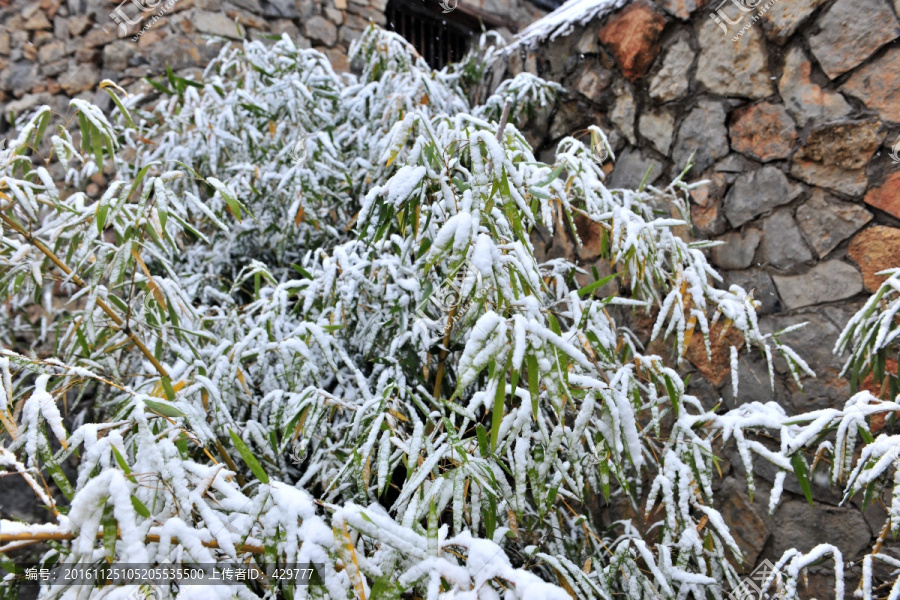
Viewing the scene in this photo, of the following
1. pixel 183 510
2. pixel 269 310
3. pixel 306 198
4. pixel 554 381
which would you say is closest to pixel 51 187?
pixel 269 310

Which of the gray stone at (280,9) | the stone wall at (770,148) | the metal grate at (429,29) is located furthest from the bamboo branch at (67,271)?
the metal grate at (429,29)

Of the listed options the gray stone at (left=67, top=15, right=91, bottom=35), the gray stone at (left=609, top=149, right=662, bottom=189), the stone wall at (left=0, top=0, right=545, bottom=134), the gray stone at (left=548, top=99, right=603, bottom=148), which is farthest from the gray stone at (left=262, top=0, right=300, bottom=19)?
the gray stone at (left=609, top=149, right=662, bottom=189)

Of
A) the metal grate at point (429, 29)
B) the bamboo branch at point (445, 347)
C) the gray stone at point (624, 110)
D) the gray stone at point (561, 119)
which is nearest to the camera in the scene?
the bamboo branch at point (445, 347)

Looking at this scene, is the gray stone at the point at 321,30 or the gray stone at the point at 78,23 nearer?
the gray stone at the point at 78,23

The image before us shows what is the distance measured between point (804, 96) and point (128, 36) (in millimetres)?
2656

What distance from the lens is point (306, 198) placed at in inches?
68.1

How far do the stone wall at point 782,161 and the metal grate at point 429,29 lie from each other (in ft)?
4.86

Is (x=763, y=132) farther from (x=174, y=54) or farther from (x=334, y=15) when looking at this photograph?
(x=174, y=54)

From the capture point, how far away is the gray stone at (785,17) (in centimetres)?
154

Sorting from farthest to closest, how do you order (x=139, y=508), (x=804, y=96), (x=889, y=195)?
(x=804, y=96)
(x=889, y=195)
(x=139, y=508)

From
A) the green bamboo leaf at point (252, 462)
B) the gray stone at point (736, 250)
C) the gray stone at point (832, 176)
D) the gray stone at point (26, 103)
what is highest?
→ the gray stone at point (832, 176)

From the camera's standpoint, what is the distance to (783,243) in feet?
5.16

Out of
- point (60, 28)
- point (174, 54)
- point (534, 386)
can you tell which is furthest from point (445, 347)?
point (60, 28)

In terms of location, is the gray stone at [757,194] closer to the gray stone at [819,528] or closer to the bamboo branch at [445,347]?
the gray stone at [819,528]
